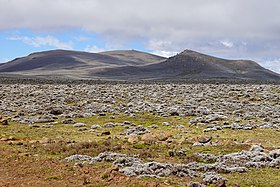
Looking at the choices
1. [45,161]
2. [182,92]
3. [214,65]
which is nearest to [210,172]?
[45,161]

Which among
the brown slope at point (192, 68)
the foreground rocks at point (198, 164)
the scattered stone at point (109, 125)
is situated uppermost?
the brown slope at point (192, 68)

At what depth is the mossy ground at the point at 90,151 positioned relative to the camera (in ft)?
50.5

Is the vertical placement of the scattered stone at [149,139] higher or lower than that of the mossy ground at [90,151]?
higher

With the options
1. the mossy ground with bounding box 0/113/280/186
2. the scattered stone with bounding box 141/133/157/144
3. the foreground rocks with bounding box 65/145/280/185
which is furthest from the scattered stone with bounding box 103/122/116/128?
the foreground rocks with bounding box 65/145/280/185

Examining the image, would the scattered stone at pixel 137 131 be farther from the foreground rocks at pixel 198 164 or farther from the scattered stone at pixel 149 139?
the foreground rocks at pixel 198 164

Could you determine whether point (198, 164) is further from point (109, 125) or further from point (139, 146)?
point (109, 125)

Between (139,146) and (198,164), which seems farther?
(139,146)

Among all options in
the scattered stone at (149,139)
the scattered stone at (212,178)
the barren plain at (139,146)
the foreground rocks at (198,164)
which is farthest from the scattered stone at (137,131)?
the scattered stone at (212,178)

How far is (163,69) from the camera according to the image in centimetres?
18075

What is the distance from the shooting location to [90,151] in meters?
20.2

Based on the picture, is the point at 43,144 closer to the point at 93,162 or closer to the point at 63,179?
the point at 93,162

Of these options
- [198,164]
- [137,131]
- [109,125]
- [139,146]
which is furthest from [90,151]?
[109,125]

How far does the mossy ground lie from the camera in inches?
606

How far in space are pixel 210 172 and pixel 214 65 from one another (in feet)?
530
